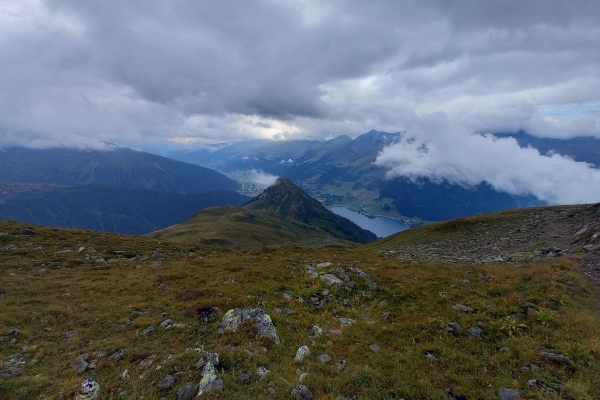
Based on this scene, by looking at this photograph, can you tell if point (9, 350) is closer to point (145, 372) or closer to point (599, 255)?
point (145, 372)

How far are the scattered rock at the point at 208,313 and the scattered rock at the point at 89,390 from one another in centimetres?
597

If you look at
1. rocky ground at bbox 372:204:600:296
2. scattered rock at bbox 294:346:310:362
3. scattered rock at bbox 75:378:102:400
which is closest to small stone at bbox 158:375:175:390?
scattered rock at bbox 75:378:102:400

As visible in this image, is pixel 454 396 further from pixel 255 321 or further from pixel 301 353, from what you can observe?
pixel 255 321

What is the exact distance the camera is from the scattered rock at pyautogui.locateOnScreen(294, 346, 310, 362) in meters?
11.6

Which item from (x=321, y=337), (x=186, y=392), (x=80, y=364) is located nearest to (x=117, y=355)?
(x=80, y=364)

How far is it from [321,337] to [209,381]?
6.08m

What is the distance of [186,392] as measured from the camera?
9273mm

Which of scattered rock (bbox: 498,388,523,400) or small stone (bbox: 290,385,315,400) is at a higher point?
scattered rock (bbox: 498,388,523,400)

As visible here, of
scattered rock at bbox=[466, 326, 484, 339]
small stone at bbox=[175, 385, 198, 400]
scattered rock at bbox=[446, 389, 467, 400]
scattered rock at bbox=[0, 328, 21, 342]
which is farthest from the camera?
scattered rock at bbox=[0, 328, 21, 342]

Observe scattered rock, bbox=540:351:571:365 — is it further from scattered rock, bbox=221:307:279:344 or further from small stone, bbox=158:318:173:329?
small stone, bbox=158:318:173:329

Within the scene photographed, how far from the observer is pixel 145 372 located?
10812 mm

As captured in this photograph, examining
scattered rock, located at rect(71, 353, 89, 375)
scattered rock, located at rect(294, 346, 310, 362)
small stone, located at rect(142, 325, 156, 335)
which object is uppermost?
scattered rock, located at rect(294, 346, 310, 362)

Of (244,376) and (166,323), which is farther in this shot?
(166,323)

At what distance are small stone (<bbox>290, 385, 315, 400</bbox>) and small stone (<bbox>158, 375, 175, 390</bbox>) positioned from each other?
449 centimetres
